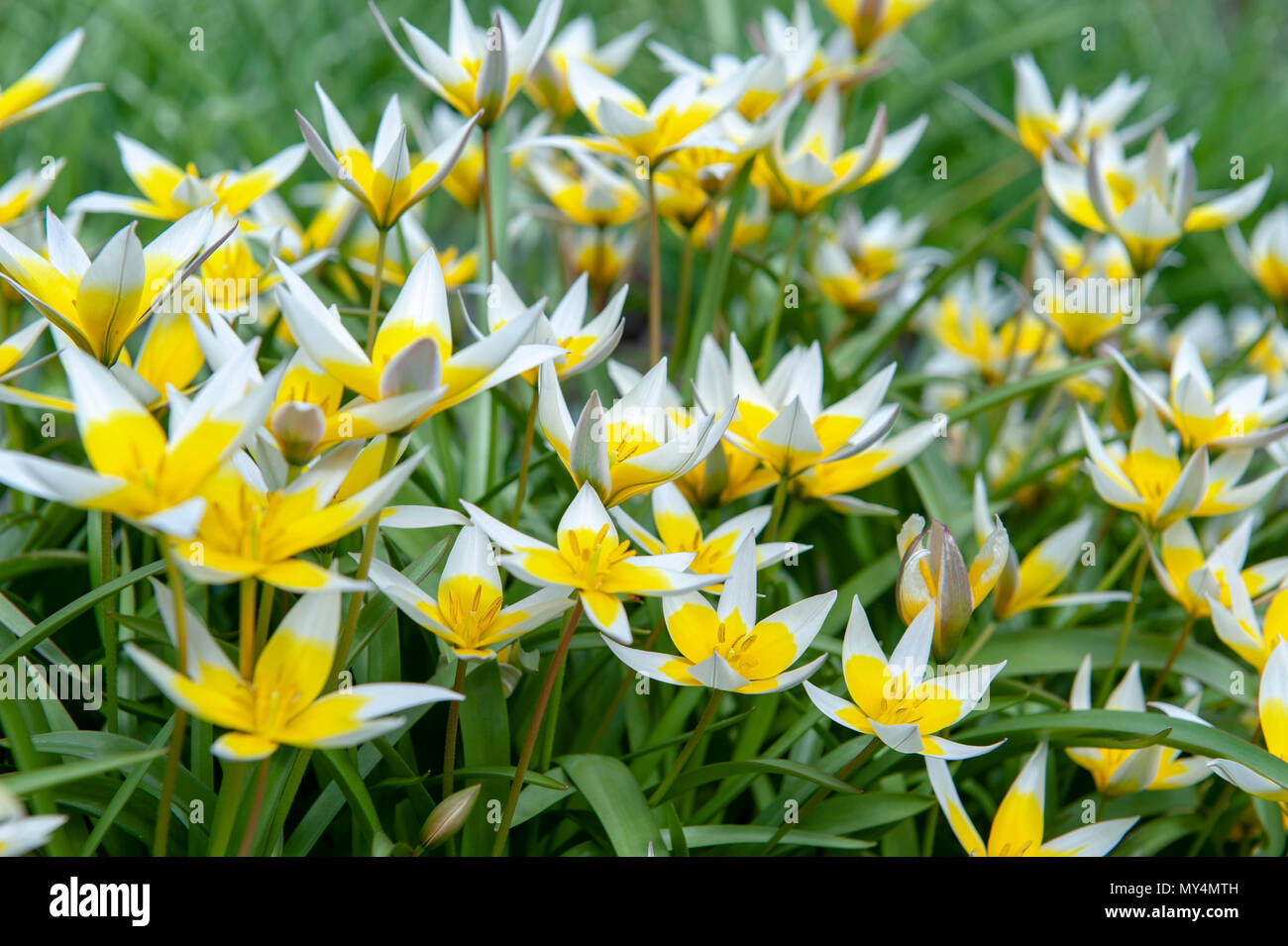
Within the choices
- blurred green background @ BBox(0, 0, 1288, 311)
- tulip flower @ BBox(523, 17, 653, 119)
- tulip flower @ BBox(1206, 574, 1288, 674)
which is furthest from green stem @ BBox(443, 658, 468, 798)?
blurred green background @ BBox(0, 0, 1288, 311)

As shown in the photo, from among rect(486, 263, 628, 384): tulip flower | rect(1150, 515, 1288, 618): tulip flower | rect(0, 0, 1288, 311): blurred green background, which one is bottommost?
rect(1150, 515, 1288, 618): tulip flower

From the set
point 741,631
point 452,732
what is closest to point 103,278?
point 452,732

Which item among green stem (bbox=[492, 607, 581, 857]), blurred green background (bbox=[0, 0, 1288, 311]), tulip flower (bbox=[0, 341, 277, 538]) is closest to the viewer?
tulip flower (bbox=[0, 341, 277, 538])

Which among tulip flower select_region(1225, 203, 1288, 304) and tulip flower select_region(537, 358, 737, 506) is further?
tulip flower select_region(1225, 203, 1288, 304)

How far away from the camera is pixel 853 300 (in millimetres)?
1691

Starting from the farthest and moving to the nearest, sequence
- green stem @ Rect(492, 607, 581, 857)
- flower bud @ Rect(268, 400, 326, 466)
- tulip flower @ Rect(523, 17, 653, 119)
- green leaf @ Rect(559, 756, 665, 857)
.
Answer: tulip flower @ Rect(523, 17, 653, 119) → green leaf @ Rect(559, 756, 665, 857) → green stem @ Rect(492, 607, 581, 857) → flower bud @ Rect(268, 400, 326, 466)

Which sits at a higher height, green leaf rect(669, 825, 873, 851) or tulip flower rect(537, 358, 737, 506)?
tulip flower rect(537, 358, 737, 506)

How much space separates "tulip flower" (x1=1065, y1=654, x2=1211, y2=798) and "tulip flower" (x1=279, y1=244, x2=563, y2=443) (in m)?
0.64

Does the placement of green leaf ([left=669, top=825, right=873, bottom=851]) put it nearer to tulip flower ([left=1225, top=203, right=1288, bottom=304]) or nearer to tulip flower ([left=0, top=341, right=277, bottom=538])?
tulip flower ([left=0, top=341, right=277, bottom=538])

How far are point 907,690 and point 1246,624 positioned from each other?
0.40 m

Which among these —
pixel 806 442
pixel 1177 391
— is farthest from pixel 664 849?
pixel 1177 391

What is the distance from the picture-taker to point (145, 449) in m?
0.64

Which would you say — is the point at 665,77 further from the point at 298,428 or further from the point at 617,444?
the point at 298,428

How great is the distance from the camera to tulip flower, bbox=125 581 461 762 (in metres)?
0.63
